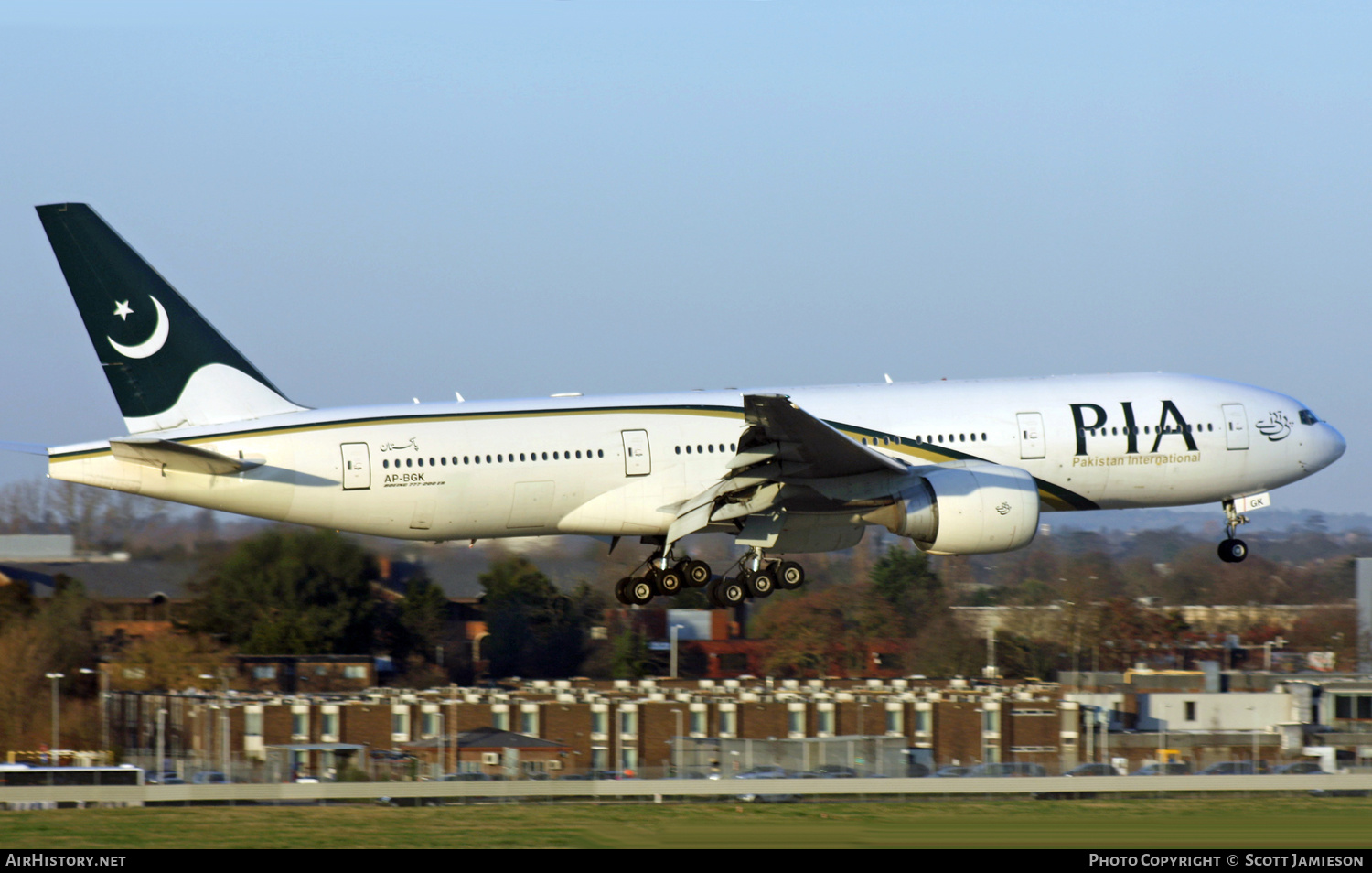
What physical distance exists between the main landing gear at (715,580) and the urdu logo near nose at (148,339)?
36.1 ft

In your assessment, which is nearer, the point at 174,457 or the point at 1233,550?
the point at 174,457

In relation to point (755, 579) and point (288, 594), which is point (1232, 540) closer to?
point (755, 579)

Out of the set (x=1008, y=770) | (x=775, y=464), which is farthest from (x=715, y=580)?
(x=1008, y=770)

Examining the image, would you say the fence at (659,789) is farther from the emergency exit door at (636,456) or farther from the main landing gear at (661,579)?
the emergency exit door at (636,456)

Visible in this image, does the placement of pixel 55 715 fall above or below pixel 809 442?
below

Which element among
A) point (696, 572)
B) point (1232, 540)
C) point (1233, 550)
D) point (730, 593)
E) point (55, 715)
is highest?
point (1232, 540)

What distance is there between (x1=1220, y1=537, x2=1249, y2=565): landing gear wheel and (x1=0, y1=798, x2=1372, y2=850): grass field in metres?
5.85

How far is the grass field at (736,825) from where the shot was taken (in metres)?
25.2

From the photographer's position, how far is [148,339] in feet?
108

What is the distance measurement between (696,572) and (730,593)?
4.22 feet

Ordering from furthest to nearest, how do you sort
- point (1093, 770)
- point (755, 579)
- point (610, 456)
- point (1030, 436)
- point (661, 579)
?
point (1093, 770) → point (661, 579) → point (1030, 436) → point (755, 579) → point (610, 456)

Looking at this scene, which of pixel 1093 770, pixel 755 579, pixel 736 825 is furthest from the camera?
pixel 1093 770

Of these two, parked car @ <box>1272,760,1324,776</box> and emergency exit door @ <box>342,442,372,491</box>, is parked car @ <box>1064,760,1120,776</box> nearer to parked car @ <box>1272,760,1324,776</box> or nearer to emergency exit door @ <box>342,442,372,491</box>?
parked car @ <box>1272,760,1324,776</box>

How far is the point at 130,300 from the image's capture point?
108 ft
